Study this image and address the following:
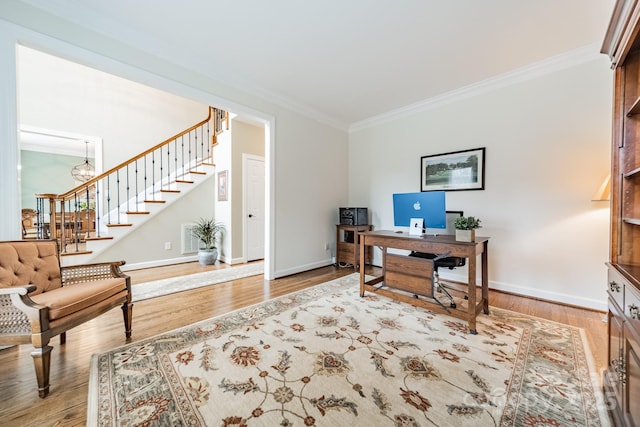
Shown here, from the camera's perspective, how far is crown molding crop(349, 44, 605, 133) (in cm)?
252

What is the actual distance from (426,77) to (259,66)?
2.06m

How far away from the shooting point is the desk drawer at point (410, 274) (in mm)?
2447

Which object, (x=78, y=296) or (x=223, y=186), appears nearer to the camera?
(x=78, y=296)

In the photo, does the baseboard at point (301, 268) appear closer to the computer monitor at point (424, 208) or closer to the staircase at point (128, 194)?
the computer monitor at point (424, 208)

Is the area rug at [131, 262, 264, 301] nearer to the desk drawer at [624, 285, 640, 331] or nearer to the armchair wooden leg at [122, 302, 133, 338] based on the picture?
the armchair wooden leg at [122, 302, 133, 338]

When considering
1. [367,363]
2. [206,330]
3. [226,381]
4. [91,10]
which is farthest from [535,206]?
[91,10]

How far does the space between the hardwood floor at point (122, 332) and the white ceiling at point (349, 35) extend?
8.67 ft

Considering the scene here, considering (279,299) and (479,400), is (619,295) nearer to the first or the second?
(479,400)

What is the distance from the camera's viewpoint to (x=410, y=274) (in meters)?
2.57

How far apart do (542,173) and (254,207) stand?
176 inches

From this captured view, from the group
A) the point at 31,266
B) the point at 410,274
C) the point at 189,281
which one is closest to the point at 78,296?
the point at 31,266

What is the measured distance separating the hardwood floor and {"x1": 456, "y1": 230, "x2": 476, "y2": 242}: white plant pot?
3.54ft

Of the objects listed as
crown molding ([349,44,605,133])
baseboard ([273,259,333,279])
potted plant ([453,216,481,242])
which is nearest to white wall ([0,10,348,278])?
baseboard ([273,259,333,279])

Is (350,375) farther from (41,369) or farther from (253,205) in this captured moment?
(253,205)
